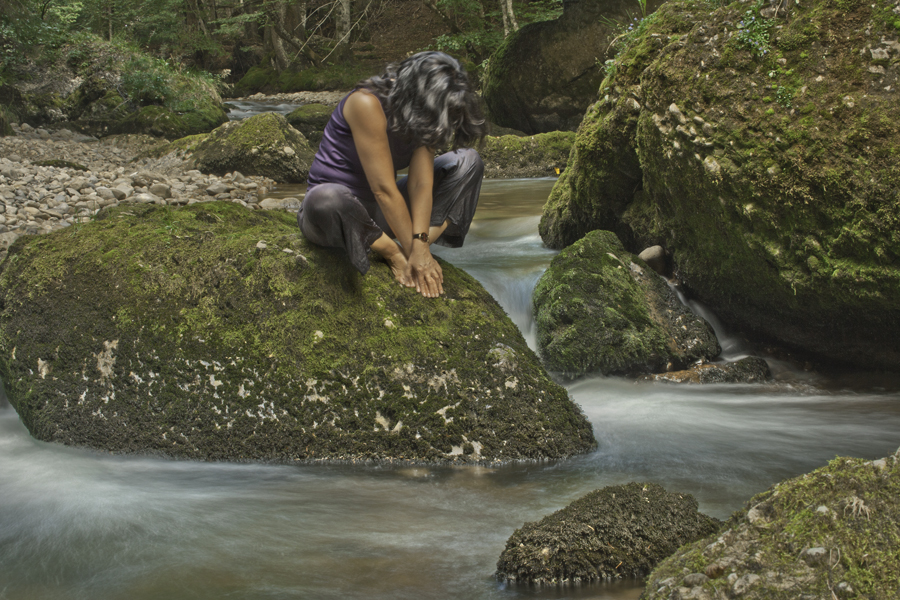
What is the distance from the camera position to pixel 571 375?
199 inches

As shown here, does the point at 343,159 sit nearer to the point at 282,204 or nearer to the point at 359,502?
the point at 359,502

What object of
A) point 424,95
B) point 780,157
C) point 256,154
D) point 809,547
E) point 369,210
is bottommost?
point 809,547

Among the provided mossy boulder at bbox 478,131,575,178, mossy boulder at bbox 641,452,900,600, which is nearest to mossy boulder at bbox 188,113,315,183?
mossy boulder at bbox 478,131,575,178

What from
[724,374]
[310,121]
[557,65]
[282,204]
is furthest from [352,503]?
[557,65]

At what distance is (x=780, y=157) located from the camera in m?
4.17

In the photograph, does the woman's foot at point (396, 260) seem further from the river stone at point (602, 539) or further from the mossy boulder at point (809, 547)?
the mossy boulder at point (809, 547)

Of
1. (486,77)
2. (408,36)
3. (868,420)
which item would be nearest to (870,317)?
(868,420)

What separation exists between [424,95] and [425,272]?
97 cm

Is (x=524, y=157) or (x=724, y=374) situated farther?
(x=524, y=157)

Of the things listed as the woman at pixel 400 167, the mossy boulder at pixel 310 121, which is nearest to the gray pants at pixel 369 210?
the woman at pixel 400 167

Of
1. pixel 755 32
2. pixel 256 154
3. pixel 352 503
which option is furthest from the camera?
pixel 256 154

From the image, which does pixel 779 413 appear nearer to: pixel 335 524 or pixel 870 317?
pixel 870 317

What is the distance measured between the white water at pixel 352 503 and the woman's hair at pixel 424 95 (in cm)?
165

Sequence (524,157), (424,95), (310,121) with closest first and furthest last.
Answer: (424,95)
(524,157)
(310,121)
